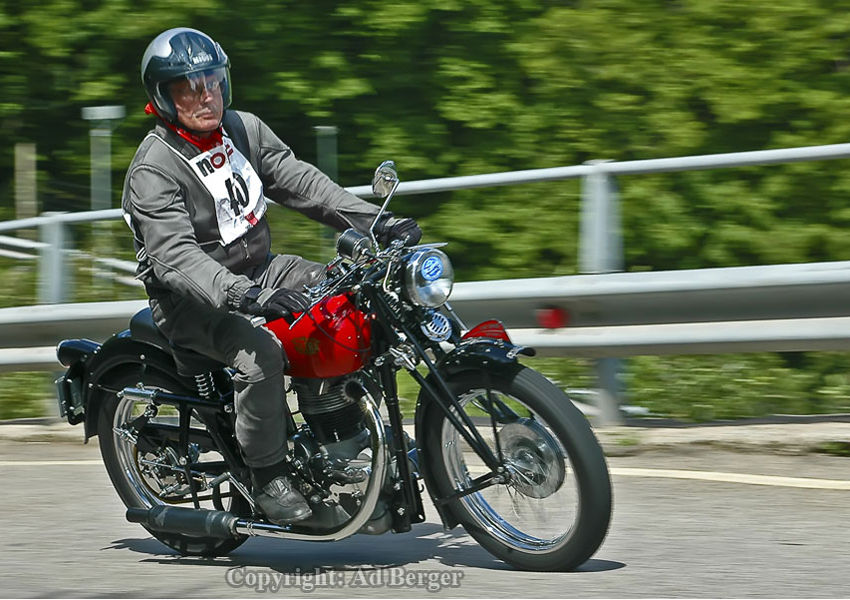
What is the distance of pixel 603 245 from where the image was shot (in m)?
7.10

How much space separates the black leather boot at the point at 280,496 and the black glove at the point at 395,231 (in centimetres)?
87

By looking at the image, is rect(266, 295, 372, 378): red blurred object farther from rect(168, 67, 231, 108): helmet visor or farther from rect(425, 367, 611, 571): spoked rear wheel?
rect(168, 67, 231, 108): helmet visor

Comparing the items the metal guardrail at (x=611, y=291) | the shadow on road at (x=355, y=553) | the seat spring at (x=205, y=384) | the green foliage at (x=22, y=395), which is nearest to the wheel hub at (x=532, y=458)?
the shadow on road at (x=355, y=553)

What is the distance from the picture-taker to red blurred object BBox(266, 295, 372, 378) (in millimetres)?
4840

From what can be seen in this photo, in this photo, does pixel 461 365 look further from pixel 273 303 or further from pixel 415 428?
pixel 273 303

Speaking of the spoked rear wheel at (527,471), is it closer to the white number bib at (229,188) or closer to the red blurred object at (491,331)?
the red blurred object at (491,331)

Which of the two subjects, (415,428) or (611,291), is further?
(611,291)

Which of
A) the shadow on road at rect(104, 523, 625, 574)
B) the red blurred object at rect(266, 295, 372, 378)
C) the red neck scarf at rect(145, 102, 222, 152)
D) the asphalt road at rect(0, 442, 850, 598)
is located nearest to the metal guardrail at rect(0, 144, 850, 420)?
the asphalt road at rect(0, 442, 850, 598)

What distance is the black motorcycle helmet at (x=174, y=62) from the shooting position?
15.9 feet

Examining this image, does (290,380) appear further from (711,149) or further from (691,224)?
(711,149)

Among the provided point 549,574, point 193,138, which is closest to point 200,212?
point 193,138

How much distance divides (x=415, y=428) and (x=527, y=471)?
433 millimetres

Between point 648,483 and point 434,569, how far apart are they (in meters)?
1.60

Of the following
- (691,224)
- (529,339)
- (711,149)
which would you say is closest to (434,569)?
(529,339)
